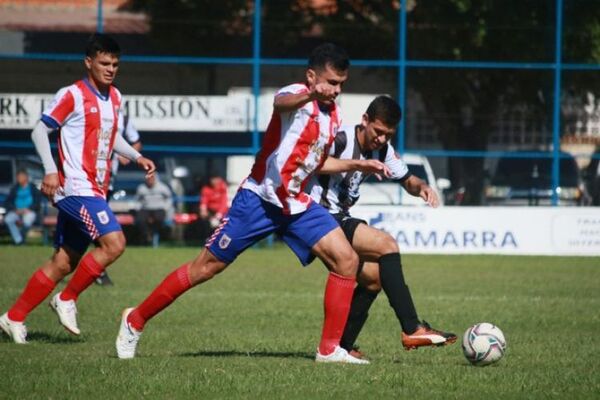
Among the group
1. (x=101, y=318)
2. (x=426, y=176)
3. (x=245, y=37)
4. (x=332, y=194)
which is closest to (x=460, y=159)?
(x=426, y=176)

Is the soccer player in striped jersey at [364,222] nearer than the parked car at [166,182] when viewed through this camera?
Yes

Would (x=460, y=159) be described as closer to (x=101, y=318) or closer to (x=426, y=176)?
(x=426, y=176)

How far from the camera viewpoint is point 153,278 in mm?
16203

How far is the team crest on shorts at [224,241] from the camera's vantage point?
8289 millimetres

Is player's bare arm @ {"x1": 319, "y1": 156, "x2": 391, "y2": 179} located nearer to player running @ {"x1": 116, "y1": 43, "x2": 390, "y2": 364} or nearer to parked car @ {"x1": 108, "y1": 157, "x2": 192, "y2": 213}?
player running @ {"x1": 116, "y1": 43, "x2": 390, "y2": 364}

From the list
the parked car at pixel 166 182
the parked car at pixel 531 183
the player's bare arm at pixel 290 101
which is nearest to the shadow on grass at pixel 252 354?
the player's bare arm at pixel 290 101

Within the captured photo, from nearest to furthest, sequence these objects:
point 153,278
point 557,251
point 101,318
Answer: point 101,318, point 153,278, point 557,251

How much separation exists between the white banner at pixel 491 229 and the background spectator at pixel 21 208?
6.38 m

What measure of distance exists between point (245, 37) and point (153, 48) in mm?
1734

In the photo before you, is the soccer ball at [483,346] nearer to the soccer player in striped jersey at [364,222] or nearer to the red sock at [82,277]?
the soccer player in striped jersey at [364,222]

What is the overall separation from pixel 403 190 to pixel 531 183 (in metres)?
2.35

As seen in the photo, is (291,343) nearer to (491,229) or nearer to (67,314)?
(67,314)

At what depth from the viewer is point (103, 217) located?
9.44 m

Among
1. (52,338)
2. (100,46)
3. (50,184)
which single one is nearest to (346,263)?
(50,184)
